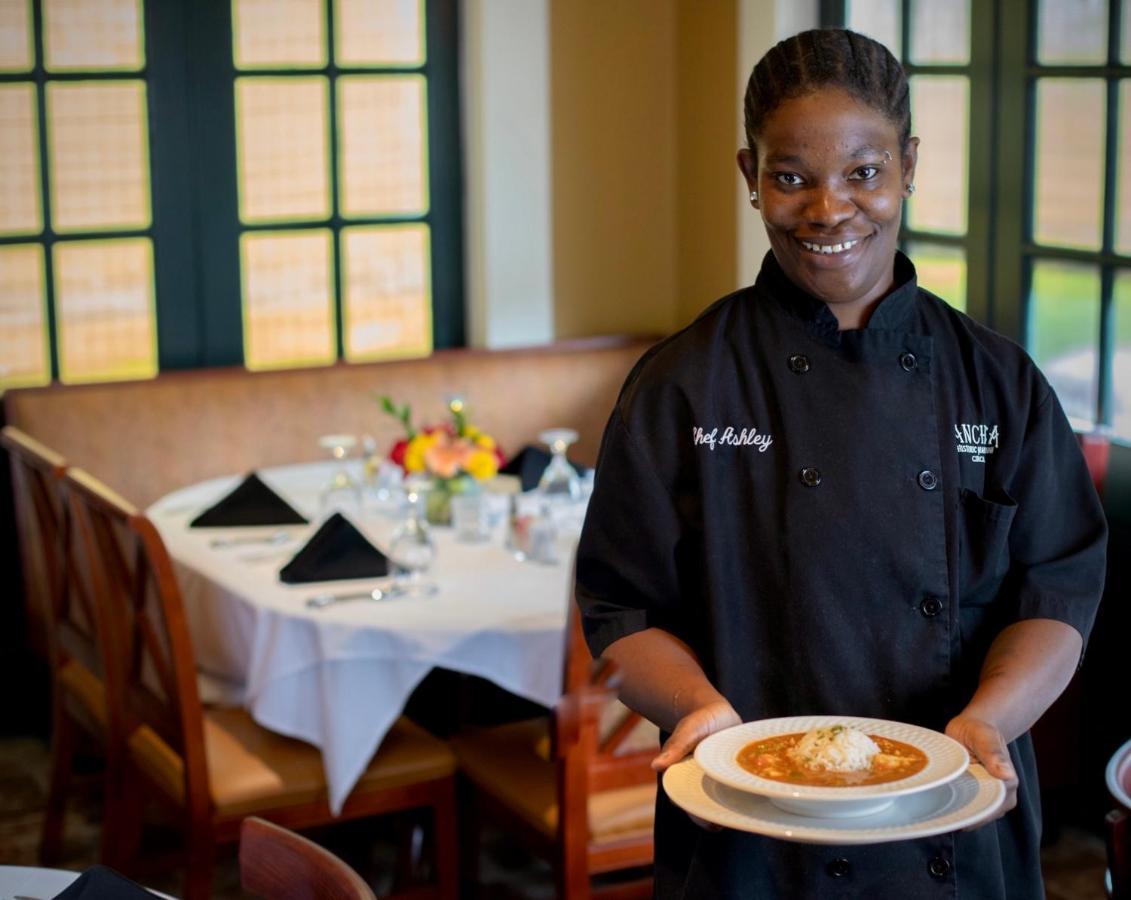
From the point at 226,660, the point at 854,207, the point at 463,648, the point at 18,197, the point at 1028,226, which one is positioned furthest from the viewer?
the point at 18,197

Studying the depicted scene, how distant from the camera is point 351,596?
3.27m

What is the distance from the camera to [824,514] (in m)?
1.44

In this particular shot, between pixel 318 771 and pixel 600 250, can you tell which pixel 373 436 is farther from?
pixel 318 771

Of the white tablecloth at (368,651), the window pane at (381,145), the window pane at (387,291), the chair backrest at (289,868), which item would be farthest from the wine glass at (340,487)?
the chair backrest at (289,868)

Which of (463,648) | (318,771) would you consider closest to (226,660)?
(318,771)

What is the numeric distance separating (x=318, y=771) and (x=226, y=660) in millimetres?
373

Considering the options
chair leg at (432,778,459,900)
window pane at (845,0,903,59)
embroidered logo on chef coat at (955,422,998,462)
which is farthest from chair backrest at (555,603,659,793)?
window pane at (845,0,903,59)

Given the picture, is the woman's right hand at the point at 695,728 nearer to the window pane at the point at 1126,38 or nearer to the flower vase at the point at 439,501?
the flower vase at the point at 439,501

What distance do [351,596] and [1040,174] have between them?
187cm

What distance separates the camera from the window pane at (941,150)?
4.17 meters

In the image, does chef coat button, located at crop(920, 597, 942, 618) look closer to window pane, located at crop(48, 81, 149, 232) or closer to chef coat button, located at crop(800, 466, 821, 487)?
chef coat button, located at crop(800, 466, 821, 487)

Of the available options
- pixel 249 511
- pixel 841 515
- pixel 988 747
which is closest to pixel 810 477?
pixel 841 515

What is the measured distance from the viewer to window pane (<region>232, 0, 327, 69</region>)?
4.70 metres

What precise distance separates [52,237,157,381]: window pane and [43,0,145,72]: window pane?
1.53 ft
